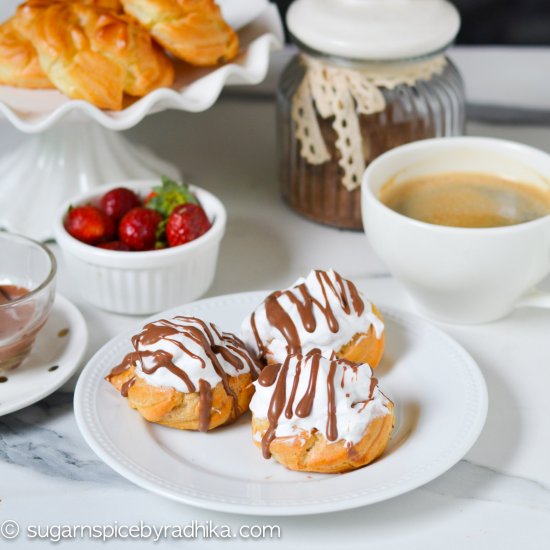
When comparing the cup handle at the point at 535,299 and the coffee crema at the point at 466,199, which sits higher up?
the coffee crema at the point at 466,199

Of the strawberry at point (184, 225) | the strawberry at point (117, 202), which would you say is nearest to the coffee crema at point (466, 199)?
the strawberry at point (184, 225)

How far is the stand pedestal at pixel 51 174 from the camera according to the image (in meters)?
1.42

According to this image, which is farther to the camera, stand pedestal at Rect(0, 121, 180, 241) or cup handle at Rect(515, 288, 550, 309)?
stand pedestal at Rect(0, 121, 180, 241)

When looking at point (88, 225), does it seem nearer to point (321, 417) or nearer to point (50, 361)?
point (50, 361)

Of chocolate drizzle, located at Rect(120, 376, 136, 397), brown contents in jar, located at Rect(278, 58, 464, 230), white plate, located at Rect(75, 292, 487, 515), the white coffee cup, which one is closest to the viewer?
white plate, located at Rect(75, 292, 487, 515)

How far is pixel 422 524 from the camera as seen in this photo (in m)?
0.93

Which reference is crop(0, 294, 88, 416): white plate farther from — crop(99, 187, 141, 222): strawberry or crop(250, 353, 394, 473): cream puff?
crop(250, 353, 394, 473): cream puff

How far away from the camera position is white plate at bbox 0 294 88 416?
3.52 ft

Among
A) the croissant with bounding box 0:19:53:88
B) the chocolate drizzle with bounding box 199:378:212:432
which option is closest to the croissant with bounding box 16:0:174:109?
the croissant with bounding box 0:19:53:88

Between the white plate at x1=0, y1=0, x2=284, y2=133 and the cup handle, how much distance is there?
0.45m

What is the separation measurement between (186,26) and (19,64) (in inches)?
9.0

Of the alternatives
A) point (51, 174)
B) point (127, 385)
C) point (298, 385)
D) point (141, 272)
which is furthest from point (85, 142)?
point (298, 385)

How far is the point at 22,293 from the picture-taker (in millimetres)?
1191

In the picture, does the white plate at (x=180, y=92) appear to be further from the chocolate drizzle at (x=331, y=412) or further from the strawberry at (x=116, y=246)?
the chocolate drizzle at (x=331, y=412)
